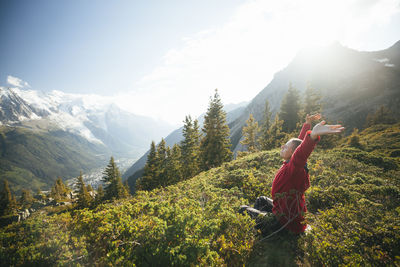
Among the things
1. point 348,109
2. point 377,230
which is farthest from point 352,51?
point 377,230

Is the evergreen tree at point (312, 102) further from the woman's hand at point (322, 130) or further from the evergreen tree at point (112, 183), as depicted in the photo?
the evergreen tree at point (112, 183)

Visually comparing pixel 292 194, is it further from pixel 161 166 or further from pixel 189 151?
pixel 161 166

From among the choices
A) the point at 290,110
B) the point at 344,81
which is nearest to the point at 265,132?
the point at 290,110

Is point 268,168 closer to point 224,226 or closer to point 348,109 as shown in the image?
point 224,226

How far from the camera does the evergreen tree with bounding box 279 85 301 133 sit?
35.0 meters

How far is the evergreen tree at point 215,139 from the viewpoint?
77.0 feet

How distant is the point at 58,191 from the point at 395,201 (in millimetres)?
72889

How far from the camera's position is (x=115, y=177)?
107ft

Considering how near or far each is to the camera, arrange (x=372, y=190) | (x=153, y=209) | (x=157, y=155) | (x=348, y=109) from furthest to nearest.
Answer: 1. (x=348, y=109)
2. (x=157, y=155)
3. (x=372, y=190)
4. (x=153, y=209)

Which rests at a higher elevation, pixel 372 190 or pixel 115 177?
pixel 372 190

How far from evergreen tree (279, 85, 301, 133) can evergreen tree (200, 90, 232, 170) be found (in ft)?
62.4

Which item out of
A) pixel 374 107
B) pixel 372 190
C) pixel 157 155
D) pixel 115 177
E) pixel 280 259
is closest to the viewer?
pixel 280 259

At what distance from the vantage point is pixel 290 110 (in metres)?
35.8

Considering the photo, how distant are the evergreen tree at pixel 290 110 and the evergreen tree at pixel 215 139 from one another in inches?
749
